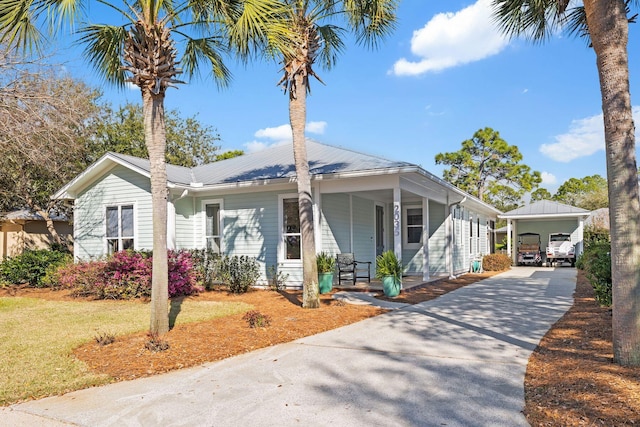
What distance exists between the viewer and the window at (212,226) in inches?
541

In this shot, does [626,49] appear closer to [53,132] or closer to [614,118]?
[614,118]

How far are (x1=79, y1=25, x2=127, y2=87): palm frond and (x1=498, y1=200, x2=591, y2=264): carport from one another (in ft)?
66.4

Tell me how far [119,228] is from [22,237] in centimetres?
694

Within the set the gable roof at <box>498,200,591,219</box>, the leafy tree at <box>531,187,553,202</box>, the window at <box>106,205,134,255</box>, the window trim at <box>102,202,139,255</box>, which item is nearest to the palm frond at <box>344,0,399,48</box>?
the window trim at <box>102,202,139,255</box>

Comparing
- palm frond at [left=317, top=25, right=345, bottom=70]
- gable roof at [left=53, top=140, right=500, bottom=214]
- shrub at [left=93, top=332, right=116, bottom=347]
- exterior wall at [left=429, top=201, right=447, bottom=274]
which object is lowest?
shrub at [left=93, top=332, right=116, bottom=347]

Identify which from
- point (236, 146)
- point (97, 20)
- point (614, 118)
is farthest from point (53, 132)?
point (236, 146)

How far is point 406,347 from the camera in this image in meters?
6.06

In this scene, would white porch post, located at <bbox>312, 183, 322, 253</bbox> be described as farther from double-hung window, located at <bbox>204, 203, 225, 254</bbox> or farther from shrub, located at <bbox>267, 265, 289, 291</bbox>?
double-hung window, located at <bbox>204, 203, 225, 254</bbox>

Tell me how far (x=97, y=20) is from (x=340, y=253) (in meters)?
8.33

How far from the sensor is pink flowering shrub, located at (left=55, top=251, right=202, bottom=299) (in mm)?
11062

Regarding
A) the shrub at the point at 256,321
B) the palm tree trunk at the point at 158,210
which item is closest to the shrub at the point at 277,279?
the shrub at the point at 256,321

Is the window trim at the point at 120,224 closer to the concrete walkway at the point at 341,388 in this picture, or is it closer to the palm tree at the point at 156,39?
the palm tree at the point at 156,39

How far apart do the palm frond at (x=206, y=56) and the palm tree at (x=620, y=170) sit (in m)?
5.90

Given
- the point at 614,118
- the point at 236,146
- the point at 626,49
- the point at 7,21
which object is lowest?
the point at 614,118
